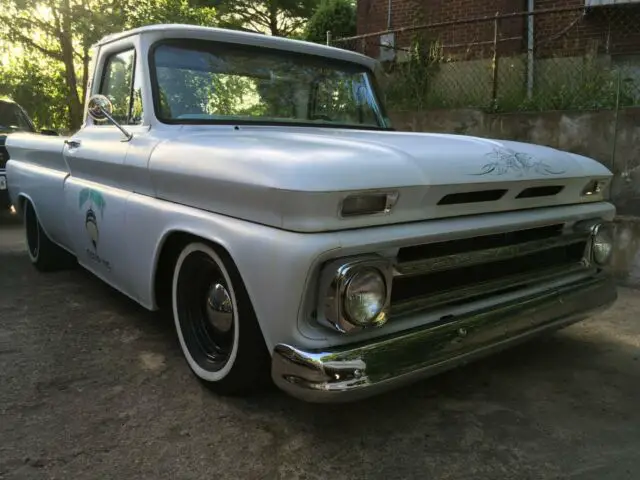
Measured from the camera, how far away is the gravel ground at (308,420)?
2.29 meters

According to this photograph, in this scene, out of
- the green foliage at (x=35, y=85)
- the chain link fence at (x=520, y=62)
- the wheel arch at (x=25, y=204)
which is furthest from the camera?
the green foliage at (x=35, y=85)

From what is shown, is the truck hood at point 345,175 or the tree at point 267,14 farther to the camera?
the tree at point 267,14

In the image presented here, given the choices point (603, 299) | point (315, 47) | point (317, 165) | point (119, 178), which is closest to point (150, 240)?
point (119, 178)

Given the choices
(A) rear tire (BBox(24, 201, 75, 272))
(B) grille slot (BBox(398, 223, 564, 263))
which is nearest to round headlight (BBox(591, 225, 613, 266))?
(B) grille slot (BBox(398, 223, 564, 263))

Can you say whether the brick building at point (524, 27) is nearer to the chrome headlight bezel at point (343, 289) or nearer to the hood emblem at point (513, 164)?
the hood emblem at point (513, 164)

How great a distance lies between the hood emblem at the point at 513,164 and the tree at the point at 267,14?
19.7 metres

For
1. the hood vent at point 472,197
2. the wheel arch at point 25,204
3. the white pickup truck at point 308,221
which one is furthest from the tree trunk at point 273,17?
the hood vent at point 472,197

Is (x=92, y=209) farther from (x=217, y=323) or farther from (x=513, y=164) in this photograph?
(x=513, y=164)

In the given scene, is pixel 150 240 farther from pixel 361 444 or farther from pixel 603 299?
pixel 603 299

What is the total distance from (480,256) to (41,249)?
13.2 feet

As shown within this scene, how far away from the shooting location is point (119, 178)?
344 cm

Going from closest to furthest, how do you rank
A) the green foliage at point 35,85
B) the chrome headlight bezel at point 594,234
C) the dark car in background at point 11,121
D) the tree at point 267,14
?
the chrome headlight bezel at point 594,234, the dark car in background at point 11,121, the green foliage at point 35,85, the tree at point 267,14

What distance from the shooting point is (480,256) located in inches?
101

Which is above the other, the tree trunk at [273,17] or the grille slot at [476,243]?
the tree trunk at [273,17]
